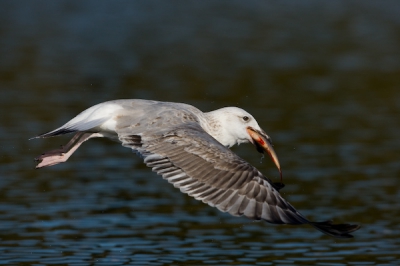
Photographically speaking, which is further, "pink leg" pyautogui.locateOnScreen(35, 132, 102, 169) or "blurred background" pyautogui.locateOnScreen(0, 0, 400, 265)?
"blurred background" pyautogui.locateOnScreen(0, 0, 400, 265)

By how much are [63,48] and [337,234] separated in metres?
22.4

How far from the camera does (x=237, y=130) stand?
32.2 ft

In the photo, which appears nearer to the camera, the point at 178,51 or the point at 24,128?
the point at 24,128

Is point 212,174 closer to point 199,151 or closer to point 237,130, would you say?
point 199,151

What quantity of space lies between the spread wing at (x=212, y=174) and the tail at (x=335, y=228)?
176 mm

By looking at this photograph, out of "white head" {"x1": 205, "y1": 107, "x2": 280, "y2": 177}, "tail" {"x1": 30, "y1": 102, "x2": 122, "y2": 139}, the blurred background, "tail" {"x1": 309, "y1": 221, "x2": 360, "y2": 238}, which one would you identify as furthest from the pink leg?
"tail" {"x1": 309, "y1": 221, "x2": 360, "y2": 238}

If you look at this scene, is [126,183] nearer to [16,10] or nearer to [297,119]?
[297,119]

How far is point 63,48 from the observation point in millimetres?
29094

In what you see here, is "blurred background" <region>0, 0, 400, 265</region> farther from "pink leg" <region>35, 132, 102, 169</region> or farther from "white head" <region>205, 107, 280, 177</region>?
"white head" <region>205, 107, 280, 177</region>

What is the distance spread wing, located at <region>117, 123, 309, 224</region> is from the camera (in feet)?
26.4

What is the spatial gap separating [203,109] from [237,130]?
29.1 ft

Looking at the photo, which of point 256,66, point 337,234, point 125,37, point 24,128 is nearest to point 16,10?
point 125,37

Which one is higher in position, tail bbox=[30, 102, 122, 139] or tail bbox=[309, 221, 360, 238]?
tail bbox=[30, 102, 122, 139]

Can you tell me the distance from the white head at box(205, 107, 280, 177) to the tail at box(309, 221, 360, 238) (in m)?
2.15
